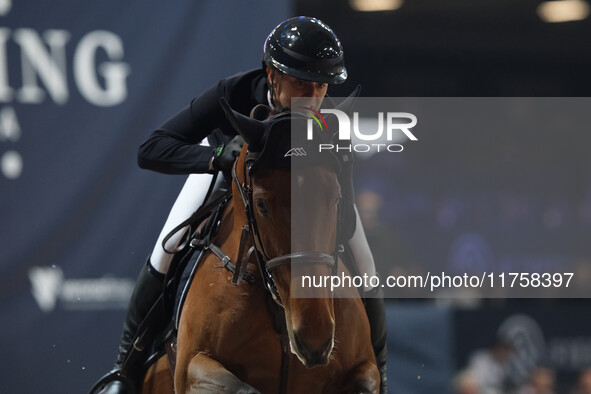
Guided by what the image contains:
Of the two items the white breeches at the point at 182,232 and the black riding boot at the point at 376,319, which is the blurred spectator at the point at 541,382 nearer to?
the black riding boot at the point at 376,319

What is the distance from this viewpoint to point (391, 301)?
10.2 ft

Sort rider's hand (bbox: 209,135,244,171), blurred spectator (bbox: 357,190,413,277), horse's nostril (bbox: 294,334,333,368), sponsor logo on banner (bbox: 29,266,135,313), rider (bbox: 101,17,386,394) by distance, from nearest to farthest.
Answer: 1. horse's nostril (bbox: 294,334,333,368)
2. rider's hand (bbox: 209,135,244,171)
3. rider (bbox: 101,17,386,394)
4. sponsor logo on banner (bbox: 29,266,135,313)
5. blurred spectator (bbox: 357,190,413,277)

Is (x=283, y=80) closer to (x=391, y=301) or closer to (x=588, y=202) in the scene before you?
(x=391, y=301)

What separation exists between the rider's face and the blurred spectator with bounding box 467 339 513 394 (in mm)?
1725

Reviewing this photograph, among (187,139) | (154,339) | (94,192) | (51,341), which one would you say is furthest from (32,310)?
(187,139)

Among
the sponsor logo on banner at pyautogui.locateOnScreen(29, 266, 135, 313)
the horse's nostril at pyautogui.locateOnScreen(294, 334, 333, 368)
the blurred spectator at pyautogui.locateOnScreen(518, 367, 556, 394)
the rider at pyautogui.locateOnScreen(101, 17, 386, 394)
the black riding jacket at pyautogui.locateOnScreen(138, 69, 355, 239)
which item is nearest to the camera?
the horse's nostril at pyautogui.locateOnScreen(294, 334, 333, 368)

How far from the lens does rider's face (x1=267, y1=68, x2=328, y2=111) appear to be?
64.8 inches

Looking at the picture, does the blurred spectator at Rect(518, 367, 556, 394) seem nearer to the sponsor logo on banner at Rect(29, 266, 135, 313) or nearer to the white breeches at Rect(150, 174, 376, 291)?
the white breeches at Rect(150, 174, 376, 291)

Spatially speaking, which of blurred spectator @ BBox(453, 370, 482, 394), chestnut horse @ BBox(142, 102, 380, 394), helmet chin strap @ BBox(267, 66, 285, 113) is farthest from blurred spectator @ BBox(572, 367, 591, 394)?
helmet chin strap @ BBox(267, 66, 285, 113)

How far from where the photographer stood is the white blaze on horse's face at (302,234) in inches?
49.2

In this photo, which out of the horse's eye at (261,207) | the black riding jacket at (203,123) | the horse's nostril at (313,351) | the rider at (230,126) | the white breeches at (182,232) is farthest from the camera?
the white breeches at (182,232)

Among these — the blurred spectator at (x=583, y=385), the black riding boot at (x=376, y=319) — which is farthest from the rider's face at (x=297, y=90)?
the blurred spectator at (x=583, y=385)

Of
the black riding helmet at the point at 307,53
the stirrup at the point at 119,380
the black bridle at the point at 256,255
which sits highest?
the black riding helmet at the point at 307,53

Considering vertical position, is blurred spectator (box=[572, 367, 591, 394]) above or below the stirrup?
below
